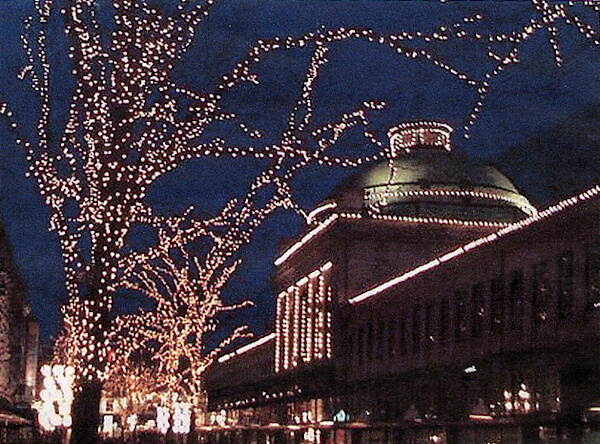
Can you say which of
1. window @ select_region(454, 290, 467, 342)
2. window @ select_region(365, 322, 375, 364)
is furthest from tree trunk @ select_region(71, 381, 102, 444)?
window @ select_region(365, 322, 375, 364)

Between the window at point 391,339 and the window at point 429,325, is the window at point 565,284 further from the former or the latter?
the window at point 391,339

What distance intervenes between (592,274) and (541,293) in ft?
11.3

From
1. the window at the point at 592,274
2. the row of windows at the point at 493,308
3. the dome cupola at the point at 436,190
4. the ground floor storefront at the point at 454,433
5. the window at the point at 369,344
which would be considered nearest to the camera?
the ground floor storefront at the point at 454,433

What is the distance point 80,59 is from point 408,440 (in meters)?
22.8

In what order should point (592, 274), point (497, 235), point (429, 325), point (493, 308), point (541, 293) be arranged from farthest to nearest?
point (429, 325), point (493, 308), point (497, 235), point (541, 293), point (592, 274)

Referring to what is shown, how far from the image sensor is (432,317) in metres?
45.8

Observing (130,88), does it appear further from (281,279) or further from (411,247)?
(281,279)

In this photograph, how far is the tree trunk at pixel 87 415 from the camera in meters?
15.9

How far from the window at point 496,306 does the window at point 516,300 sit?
2.25ft

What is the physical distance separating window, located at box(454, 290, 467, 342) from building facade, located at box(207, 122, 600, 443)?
0.07 metres

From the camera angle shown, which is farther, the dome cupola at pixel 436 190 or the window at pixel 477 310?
the dome cupola at pixel 436 190

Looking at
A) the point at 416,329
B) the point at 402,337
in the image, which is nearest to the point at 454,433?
the point at 416,329

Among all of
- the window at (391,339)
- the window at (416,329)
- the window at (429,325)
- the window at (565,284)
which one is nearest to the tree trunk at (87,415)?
the window at (565,284)

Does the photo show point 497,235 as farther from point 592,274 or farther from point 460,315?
point 592,274
